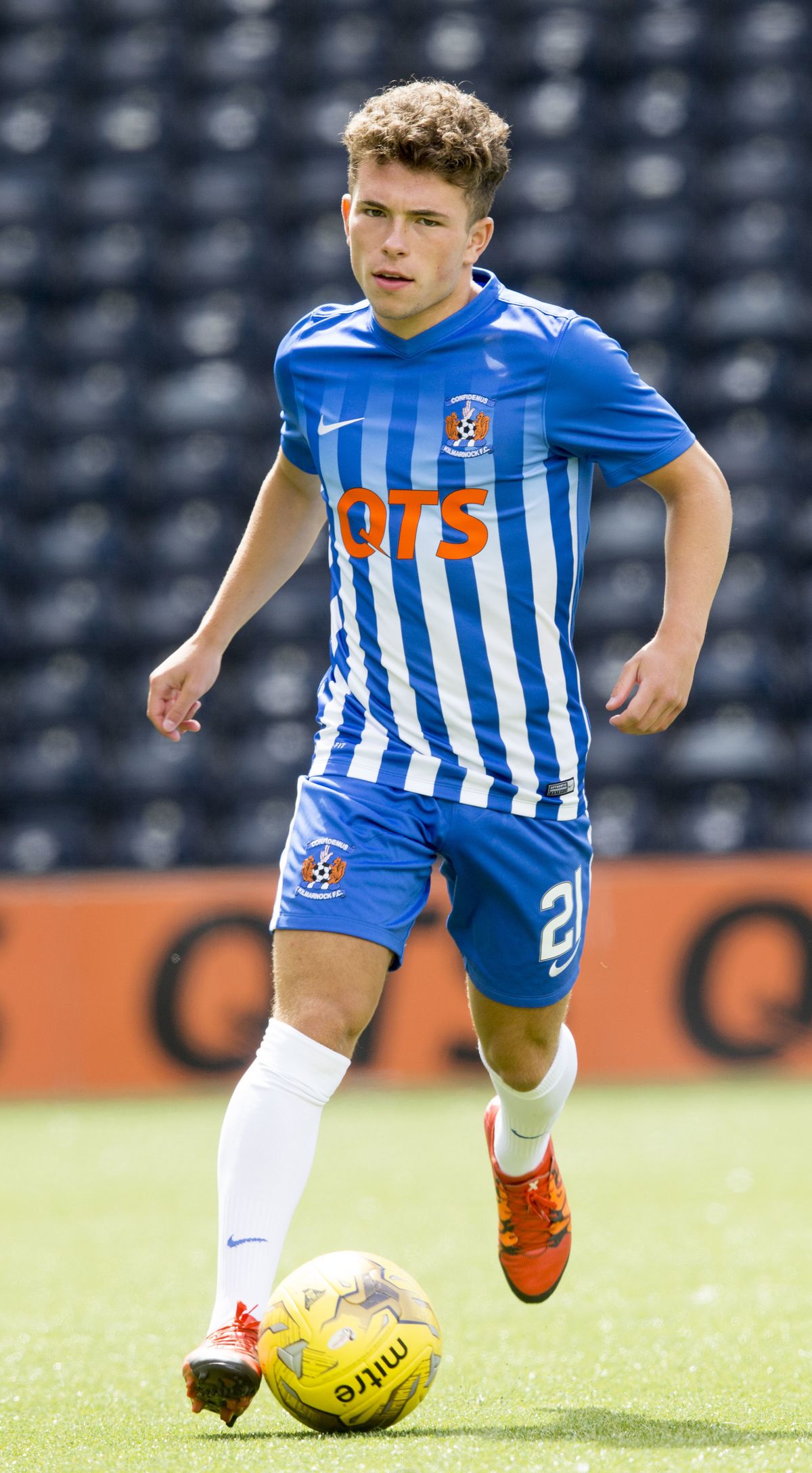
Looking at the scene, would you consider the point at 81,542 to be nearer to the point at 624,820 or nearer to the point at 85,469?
the point at 85,469

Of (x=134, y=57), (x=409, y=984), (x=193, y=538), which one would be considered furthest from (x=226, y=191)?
(x=409, y=984)

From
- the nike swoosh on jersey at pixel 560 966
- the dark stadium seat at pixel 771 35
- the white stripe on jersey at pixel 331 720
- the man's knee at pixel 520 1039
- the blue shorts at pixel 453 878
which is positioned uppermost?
the dark stadium seat at pixel 771 35

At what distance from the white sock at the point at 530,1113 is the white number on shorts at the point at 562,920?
11.0 inches

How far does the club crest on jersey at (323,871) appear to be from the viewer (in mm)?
2832

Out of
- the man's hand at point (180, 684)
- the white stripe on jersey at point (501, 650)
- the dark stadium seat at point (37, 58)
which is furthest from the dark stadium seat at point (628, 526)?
the white stripe on jersey at point (501, 650)

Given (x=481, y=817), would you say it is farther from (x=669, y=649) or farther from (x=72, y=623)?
(x=72, y=623)

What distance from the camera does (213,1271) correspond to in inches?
171

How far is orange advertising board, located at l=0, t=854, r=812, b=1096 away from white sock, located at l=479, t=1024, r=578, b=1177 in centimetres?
461

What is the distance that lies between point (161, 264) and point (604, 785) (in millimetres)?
4896

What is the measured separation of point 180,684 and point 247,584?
0.69 ft

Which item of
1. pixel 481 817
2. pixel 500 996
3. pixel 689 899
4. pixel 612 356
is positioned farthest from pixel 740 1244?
pixel 689 899

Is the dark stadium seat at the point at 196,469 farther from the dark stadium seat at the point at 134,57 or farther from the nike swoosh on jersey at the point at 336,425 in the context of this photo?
the nike swoosh on jersey at the point at 336,425

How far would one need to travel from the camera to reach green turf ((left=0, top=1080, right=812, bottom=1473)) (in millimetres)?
2531

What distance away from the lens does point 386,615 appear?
9.78 ft
